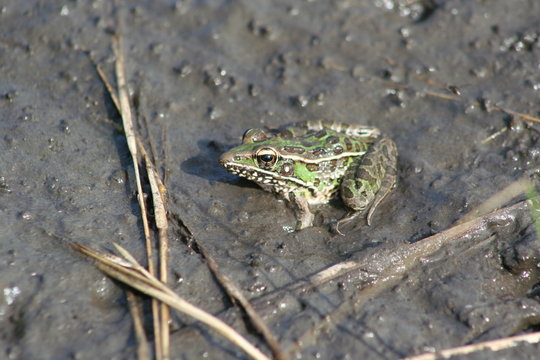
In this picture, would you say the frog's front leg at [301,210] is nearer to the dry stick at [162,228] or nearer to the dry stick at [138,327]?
the dry stick at [162,228]

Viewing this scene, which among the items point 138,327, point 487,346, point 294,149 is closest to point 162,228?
point 138,327

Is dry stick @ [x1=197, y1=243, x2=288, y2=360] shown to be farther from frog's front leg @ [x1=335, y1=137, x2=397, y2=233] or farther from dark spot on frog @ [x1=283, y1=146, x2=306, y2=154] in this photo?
dark spot on frog @ [x1=283, y1=146, x2=306, y2=154]

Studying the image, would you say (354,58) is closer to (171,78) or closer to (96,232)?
(171,78)

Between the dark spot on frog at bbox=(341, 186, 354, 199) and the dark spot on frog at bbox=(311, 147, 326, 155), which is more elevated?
the dark spot on frog at bbox=(311, 147, 326, 155)

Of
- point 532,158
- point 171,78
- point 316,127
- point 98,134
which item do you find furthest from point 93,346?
point 532,158

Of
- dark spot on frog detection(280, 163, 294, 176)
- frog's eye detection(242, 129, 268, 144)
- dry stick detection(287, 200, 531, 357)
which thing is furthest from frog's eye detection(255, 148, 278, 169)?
dry stick detection(287, 200, 531, 357)

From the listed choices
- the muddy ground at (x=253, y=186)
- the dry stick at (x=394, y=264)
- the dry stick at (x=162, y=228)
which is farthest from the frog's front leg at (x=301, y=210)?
the dry stick at (x=162, y=228)
